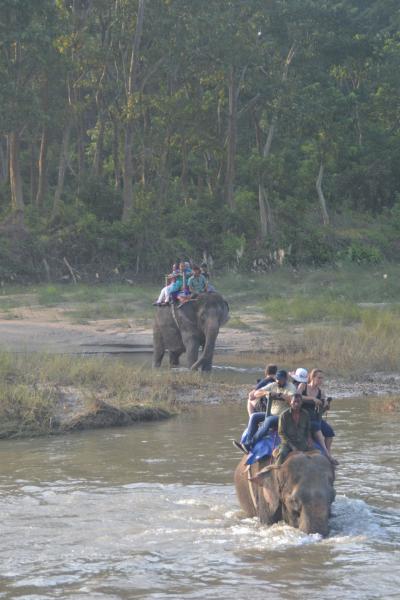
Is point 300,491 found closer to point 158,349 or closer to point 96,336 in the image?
point 158,349

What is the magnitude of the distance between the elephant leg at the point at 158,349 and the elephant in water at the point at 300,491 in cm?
1189

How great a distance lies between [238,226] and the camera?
4009 cm

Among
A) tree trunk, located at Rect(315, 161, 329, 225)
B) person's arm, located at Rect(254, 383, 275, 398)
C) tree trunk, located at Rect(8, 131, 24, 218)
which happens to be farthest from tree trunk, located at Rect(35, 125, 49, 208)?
person's arm, located at Rect(254, 383, 275, 398)

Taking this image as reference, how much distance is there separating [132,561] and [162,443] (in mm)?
4802

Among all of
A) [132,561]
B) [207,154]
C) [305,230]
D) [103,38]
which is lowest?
[132,561]

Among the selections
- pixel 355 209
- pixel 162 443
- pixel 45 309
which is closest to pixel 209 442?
pixel 162 443

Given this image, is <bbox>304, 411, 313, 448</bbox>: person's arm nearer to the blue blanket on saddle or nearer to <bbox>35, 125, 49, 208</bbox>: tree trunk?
the blue blanket on saddle

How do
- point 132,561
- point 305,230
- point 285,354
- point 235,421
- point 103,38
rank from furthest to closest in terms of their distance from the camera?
point 305,230, point 103,38, point 285,354, point 235,421, point 132,561

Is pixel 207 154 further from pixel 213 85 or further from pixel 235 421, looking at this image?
pixel 235 421

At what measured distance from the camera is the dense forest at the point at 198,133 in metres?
35.9

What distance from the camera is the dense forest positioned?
35.9 meters

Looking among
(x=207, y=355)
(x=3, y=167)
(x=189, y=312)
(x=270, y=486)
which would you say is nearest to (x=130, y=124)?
(x=3, y=167)

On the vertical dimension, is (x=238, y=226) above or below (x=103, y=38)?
below

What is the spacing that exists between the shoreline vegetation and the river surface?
0.84m
